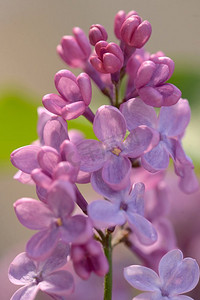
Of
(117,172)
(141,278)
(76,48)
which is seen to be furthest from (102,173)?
(76,48)

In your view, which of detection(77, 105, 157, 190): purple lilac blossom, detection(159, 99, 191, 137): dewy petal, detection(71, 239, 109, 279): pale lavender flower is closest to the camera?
detection(71, 239, 109, 279): pale lavender flower

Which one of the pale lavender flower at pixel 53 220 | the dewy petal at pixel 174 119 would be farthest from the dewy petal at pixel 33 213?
the dewy petal at pixel 174 119

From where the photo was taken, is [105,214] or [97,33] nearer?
[105,214]

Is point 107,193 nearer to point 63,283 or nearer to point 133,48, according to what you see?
point 63,283

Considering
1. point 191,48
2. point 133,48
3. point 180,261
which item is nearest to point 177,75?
point 133,48

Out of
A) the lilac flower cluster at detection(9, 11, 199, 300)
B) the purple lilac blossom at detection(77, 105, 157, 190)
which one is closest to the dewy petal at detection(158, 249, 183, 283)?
the lilac flower cluster at detection(9, 11, 199, 300)

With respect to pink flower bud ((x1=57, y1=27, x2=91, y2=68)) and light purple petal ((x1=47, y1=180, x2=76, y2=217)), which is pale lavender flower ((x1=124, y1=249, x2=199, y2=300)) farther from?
pink flower bud ((x1=57, y1=27, x2=91, y2=68))

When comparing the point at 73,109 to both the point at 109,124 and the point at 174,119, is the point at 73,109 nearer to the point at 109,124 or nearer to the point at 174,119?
the point at 109,124
